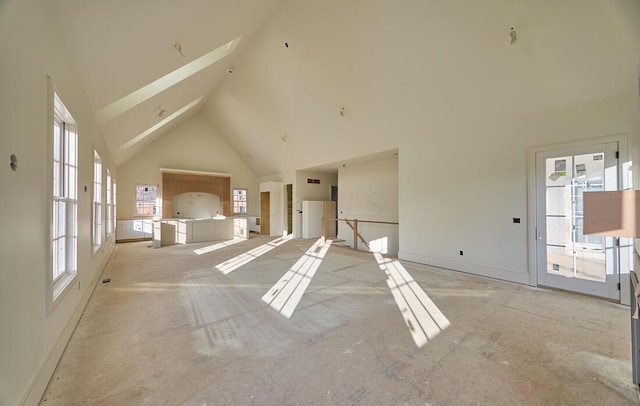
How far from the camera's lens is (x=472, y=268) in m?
4.77

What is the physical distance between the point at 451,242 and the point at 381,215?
277 cm

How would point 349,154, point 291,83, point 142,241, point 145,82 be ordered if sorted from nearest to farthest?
point 145,82 → point 291,83 → point 349,154 → point 142,241

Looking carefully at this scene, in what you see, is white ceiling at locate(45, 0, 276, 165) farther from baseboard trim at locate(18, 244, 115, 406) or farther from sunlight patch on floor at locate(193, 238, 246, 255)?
sunlight patch on floor at locate(193, 238, 246, 255)

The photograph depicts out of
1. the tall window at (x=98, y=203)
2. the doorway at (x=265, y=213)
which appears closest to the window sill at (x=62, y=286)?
the tall window at (x=98, y=203)

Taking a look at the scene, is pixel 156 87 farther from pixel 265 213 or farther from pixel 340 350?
pixel 265 213

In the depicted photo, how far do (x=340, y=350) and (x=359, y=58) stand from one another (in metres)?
4.66

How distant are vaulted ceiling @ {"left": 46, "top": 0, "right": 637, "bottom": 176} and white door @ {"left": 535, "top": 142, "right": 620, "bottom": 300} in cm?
83

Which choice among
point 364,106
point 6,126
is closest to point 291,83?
point 364,106

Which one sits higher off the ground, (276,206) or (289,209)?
(276,206)

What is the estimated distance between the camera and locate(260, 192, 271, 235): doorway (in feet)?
36.9

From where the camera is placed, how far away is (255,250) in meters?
7.41

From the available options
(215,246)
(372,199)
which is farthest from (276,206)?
(372,199)

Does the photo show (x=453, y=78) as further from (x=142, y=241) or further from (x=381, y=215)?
(x=142, y=241)

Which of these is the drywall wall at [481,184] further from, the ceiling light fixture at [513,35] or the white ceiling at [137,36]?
the white ceiling at [137,36]
